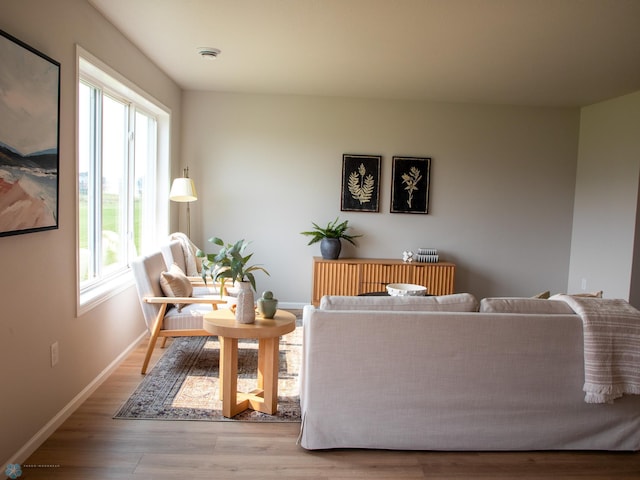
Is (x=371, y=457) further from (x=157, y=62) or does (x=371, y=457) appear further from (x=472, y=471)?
(x=157, y=62)

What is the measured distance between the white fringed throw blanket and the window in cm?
296

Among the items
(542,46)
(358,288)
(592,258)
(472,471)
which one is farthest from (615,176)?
(472,471)

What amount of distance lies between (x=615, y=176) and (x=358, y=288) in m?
2.97

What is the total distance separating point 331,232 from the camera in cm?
570

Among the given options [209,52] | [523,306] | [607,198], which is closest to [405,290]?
[523,306]

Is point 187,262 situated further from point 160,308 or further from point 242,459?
point 242,459

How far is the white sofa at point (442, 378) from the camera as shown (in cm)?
258

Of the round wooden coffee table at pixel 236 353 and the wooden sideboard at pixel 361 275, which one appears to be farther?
the wooden sideboard at pixel 361 275

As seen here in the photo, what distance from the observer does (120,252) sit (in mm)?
4340

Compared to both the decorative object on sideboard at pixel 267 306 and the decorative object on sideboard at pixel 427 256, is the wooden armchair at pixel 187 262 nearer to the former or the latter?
the decorative object on sideboard at pixel 267 306

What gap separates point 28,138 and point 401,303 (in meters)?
2.03

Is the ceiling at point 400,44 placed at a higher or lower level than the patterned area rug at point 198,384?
higher

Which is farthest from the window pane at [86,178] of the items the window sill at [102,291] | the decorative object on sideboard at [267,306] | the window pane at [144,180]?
the decorative object on sideboard at [267,306]

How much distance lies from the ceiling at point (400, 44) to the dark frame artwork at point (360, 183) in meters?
0.80
